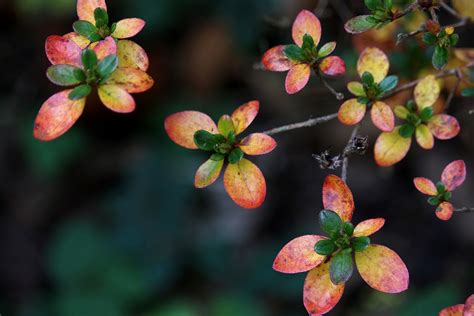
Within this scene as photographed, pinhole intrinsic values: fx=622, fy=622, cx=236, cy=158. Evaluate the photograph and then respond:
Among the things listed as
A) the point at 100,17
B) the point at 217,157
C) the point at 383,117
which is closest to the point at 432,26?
the point at 383,117

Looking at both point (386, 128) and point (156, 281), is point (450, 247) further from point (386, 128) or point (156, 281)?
point (386, 128)

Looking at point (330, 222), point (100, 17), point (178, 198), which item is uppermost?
point (100, 17)

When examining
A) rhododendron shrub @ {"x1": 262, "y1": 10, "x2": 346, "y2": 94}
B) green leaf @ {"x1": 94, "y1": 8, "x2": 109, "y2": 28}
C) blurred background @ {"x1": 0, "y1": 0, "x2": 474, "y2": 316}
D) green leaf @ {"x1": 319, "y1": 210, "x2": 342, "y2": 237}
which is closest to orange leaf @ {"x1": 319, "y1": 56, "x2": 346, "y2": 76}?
rhododendron shrub @ {"x1": 262, "y1": 10, "x2": 346, "y2": 94}

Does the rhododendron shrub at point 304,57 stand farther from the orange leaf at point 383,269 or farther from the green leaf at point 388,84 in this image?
the orange leaf at point 383,269

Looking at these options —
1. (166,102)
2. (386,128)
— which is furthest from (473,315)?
(166,102)

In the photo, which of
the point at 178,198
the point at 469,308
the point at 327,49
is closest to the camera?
the point at 469,308

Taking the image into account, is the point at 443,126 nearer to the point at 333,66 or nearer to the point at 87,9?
the point at 333,66

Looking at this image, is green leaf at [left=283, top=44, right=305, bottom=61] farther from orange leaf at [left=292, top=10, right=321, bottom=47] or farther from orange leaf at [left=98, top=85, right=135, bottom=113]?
orange leaf at [left=98, top=85, right=135, bottom=113]
